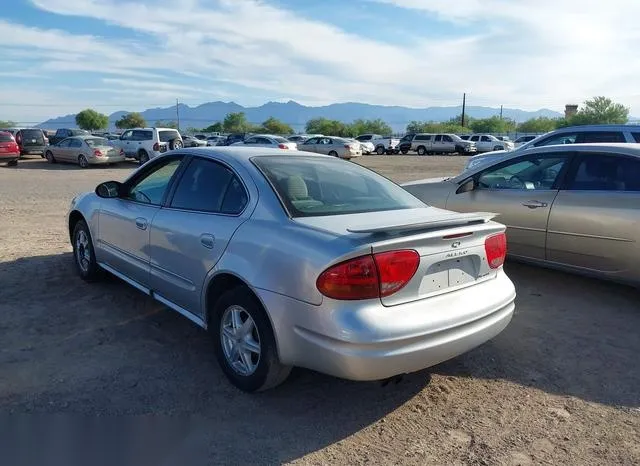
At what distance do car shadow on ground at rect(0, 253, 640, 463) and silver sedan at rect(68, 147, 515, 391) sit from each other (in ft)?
1.00

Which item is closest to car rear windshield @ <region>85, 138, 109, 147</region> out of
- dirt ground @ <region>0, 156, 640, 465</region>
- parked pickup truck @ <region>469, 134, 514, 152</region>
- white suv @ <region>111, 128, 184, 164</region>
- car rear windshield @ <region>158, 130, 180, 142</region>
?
white suv @ <region>111, 128, 184, 164</region>

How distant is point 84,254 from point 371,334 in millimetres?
3992

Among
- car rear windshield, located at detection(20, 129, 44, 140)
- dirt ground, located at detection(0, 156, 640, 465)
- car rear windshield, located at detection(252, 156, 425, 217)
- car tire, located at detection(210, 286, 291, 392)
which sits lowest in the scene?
dirt ground, located at detection(0, 156, 640, 465)

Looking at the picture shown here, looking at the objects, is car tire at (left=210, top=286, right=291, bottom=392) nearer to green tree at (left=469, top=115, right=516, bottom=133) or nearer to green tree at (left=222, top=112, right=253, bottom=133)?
green tree at (left=469, top=115, right=516, bottom=133)

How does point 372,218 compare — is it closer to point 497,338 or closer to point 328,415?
point 328,415

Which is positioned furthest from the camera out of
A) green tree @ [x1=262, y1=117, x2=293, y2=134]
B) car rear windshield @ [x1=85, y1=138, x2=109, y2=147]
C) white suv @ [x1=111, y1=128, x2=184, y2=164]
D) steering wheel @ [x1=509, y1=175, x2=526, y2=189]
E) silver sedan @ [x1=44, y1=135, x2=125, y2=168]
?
green tree @ [x1=262, y1=117, x2=293, y2=134]

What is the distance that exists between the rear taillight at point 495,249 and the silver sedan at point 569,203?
6.66 feet

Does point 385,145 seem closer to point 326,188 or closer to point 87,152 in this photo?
point 87,152

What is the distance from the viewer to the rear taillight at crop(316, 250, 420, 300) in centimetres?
291

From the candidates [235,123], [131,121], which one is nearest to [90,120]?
[131,121]

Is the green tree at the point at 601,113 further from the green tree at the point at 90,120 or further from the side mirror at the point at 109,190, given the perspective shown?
the green tree at the point at 90,120

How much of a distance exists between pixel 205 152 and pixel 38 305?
7.40 ft

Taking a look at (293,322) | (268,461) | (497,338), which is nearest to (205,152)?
(293,322)

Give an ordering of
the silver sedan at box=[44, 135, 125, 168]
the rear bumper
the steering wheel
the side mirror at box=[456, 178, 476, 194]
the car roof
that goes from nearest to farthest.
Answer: the rear bumper → the car roof → the steering wheel → the side mirror at box=[456, 178, 476, 194] → the silver sedan at box=[44, 135, 125, 168]
